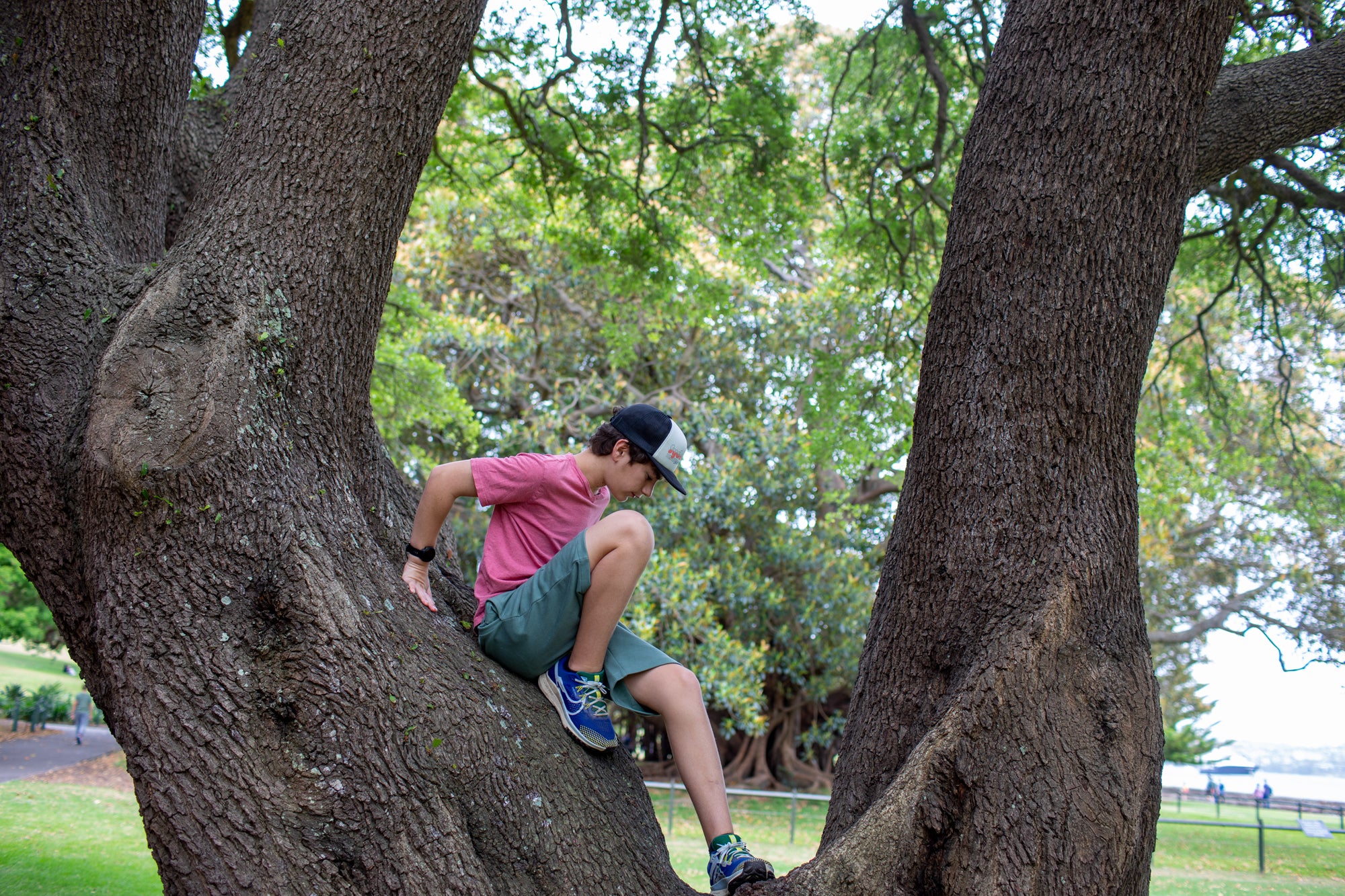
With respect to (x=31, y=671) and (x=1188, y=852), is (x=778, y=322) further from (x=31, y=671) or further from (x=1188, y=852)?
(x=31, y=671)

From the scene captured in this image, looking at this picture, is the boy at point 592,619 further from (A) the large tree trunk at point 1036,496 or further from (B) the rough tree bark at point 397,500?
(A) the large tree trunk at point 1036,496

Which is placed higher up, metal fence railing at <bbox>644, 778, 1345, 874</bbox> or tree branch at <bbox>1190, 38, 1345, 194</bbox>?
tree branch at <bbox>1190, 38, 1345, 194</bbox>

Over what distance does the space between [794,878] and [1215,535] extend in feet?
51.9

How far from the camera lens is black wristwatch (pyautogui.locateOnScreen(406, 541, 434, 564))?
8.77ft

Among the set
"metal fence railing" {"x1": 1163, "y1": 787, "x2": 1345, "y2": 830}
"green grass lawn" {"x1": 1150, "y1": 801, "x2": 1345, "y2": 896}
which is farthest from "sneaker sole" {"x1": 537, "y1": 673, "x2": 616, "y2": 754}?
"metal fence railing" {"x1": 1163, "y1": 787, "x2": 1345, "y2": 830}

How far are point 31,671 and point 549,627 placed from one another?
27.8m

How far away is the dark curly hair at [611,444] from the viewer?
9.47 feet

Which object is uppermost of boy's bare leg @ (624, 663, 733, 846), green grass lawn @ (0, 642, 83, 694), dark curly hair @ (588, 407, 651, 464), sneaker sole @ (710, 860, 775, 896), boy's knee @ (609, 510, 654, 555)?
dark curly hair @ (588, 407, 651, 464)

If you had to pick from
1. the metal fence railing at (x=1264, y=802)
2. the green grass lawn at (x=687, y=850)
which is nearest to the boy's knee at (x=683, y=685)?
the green grass lawn at (x=687, y=850)

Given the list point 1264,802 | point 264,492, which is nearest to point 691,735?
point 264,492

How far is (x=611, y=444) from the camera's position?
2.90 m

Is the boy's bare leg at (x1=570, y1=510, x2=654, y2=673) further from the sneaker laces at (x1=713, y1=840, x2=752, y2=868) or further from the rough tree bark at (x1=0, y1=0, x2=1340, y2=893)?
the sneaker laces at (x1=713, y1=840, x2=752, y2=868)

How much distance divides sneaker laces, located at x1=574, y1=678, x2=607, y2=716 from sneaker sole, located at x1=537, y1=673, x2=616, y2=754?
0.05 m

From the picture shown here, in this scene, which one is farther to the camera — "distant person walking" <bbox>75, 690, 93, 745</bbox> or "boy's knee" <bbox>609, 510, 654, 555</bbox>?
"distant person walking" <bbox>75, 690, 93, 745</bbox>
